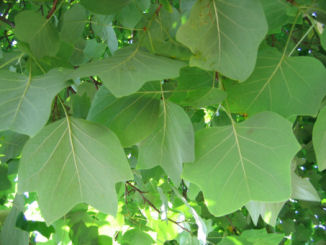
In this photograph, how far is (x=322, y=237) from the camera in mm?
2207

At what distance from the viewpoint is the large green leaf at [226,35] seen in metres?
0.46

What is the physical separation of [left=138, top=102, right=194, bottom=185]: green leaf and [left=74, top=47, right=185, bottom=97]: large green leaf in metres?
0.11

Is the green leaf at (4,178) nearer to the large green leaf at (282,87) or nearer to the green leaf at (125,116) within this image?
the green leaf at (125,116)

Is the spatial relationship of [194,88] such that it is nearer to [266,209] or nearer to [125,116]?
[125,116]

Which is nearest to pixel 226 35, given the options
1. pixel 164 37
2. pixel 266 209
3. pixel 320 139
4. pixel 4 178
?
pixel 164 37

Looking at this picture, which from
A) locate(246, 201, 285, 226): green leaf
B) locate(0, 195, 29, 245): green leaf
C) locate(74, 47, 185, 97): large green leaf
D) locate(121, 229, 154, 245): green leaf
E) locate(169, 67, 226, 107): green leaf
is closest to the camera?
locate(74, 47, 185, 97): large green leaf

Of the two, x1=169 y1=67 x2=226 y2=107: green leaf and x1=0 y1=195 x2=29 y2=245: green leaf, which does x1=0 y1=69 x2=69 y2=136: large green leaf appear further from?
x1=0 y1=195 x2=29 y2=245: green leaf

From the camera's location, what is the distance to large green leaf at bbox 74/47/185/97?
42 cm

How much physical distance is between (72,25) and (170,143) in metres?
0.39

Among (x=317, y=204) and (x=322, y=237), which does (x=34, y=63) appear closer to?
(x=317, y=204)

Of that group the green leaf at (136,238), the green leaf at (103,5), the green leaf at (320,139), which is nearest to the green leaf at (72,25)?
the green leaf at (103,5)

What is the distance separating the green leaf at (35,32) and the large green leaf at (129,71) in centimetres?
20

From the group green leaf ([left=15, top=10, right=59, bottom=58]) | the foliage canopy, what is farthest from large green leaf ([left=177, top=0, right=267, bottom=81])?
green leaf ([left=15, top=10, right=59, bottom=58])

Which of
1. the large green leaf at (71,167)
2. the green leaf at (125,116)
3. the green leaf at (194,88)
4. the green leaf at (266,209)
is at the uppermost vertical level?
the green leaf at (194,88)
